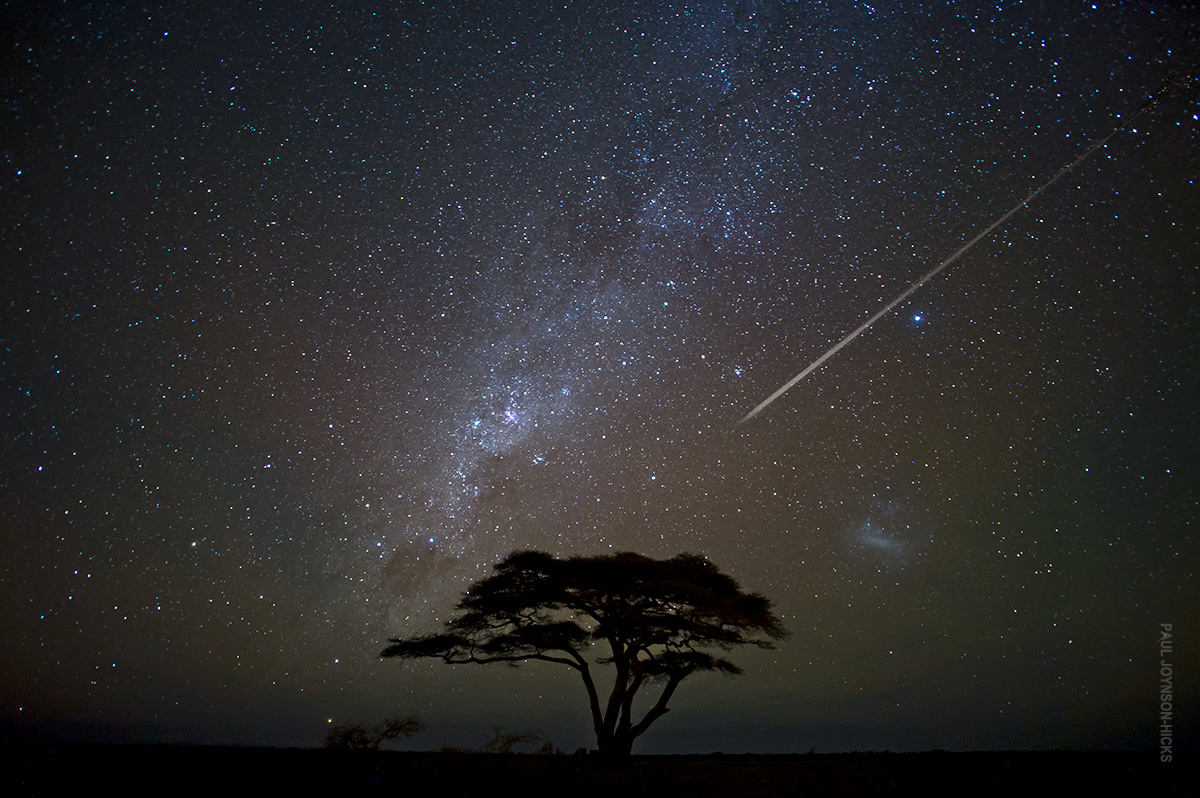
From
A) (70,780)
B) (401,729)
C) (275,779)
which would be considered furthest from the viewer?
(401,729)

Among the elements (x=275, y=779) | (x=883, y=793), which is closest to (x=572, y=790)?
(x=275, y=779)

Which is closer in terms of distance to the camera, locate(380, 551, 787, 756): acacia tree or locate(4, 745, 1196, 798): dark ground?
locate(4, 745, 1196, 798): dark ground

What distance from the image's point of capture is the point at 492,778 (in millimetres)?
11453

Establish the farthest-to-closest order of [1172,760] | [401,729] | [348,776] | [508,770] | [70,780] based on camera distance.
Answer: [401,729], [1172,760], [508,770], [348,776], [70,780]

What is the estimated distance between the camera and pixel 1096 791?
11.1 metres

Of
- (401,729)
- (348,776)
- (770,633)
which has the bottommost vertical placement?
(401,729)

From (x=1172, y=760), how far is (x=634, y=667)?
14.3 m

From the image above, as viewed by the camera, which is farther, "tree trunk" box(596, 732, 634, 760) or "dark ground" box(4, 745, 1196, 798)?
"tree trunk" box(596, 732, 634, 760)

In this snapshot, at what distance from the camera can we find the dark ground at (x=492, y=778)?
361 inches

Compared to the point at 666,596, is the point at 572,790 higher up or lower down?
lower down

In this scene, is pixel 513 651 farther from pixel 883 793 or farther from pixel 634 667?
pixel 883 793

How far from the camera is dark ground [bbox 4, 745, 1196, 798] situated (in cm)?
917

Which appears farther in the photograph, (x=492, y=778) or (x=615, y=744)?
(x=615, y=744)

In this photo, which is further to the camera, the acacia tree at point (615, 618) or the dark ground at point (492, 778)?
the acacia tree at point (615, 618)
